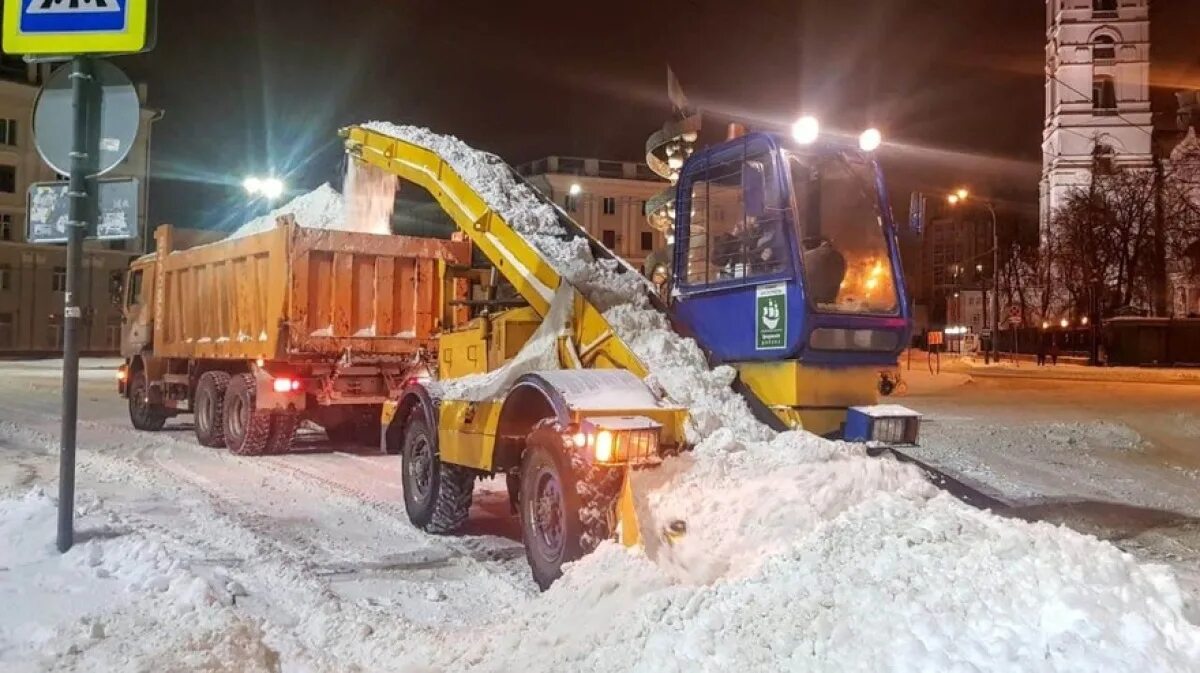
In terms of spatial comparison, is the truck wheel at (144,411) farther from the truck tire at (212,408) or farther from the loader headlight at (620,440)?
the loader headlight at (620,440)

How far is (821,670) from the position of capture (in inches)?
147

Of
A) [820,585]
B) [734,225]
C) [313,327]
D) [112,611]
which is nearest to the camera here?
[820,585]

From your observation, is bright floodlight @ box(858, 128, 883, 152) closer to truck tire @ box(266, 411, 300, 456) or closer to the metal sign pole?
the metal sign pole

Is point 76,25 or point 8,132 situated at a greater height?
point 8,132

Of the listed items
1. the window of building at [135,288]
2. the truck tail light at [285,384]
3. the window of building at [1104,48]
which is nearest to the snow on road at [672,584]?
the truck tail light at [285,384]

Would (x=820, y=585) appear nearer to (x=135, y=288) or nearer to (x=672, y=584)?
(x=672, y=584)

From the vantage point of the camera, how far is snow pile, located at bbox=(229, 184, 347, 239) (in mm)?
13781

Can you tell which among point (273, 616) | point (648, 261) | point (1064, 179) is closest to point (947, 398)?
point (648, 261)

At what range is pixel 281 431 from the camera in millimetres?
13844

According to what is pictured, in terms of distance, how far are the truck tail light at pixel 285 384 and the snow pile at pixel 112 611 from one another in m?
6.10

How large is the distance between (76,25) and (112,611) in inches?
151

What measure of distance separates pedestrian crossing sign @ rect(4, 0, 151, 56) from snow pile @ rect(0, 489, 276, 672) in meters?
3.38

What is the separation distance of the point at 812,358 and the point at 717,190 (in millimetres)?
1471

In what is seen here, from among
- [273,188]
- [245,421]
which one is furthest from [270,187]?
[245,421]
